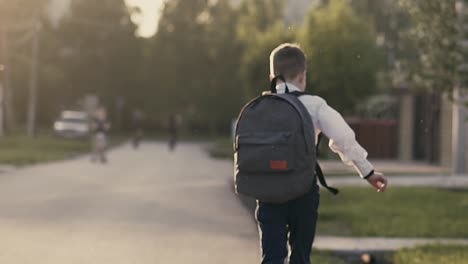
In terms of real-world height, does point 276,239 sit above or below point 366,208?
above

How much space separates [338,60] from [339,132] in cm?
3088

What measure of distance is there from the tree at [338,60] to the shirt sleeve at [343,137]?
2963cm

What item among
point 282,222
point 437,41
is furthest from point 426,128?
point 282,222

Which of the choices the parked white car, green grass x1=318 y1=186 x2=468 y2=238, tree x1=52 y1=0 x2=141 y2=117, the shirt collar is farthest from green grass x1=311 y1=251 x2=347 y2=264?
tree x1=52 y1=0 x2=141 y2=117

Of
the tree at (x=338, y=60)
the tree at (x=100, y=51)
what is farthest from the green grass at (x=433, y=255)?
the tree at (x=100, y=51)

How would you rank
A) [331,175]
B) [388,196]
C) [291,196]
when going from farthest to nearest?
1. [331,175]
2. [388,196]
3. [291,196]

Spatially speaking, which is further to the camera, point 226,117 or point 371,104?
point 226,117

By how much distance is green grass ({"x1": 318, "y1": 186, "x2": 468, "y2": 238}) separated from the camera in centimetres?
1102

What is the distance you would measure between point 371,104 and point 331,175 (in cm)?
3168

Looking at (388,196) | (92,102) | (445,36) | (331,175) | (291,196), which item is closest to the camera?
(291,196)

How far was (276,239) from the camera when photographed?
196 inches

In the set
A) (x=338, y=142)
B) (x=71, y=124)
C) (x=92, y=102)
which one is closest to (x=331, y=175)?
(x=338, y=142)

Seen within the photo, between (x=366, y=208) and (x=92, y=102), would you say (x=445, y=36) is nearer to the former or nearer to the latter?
(x=366, y=208)

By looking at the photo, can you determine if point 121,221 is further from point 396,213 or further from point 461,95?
point 461,95
